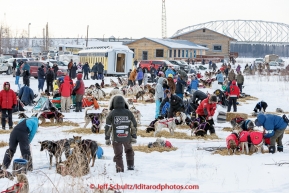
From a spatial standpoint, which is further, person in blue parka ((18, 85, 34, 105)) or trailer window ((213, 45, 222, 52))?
trailer window ((213, 45, 222, 52))

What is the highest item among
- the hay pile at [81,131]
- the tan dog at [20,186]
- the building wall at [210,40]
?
the building wall at [210,40]

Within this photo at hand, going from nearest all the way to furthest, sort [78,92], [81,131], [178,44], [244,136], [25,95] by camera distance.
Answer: [244,136] < [81,131] < [78,92] < [25,95] < [178,44]

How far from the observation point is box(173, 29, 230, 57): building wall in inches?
2552

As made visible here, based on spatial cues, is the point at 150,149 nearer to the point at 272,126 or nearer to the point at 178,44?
the point at 272,126

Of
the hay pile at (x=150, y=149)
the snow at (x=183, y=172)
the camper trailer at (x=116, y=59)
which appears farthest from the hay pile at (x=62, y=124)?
the camper trailer at (x=116, y=59)

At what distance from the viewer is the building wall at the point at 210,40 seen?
64.8m

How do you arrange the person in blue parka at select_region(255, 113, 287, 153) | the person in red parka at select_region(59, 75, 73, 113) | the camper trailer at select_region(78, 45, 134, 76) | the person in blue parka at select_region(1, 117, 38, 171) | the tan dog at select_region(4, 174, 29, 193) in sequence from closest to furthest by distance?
the tan dog at select_region(4, 174, 29, 193), the person in blue parka at select_region(1, 117, 38, 171), the person in blue parka at select_region(255, 113, 287, 153), the person in red parka at select_region(59, 75, 73, 113), the camper trailer at select_region(78, 45, 134, 76)

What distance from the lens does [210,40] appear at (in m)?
65.4

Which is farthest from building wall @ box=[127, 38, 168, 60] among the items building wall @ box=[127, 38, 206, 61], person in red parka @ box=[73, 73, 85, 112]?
person in red parka @ box=[73, 73, 85, 112]

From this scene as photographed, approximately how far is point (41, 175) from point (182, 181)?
2.16 metres

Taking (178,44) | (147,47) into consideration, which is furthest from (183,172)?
(178,44)

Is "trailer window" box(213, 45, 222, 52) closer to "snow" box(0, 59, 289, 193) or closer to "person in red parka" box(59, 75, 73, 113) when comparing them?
"person in red parka" box(59, 75, 73, 113)

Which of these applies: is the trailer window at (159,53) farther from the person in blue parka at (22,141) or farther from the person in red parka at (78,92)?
the person in blue parka at (22,141)

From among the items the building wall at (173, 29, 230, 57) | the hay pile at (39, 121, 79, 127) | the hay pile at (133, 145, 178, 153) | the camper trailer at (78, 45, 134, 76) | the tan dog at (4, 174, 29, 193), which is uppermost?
the building wall at (173, 29, 230, 57)
